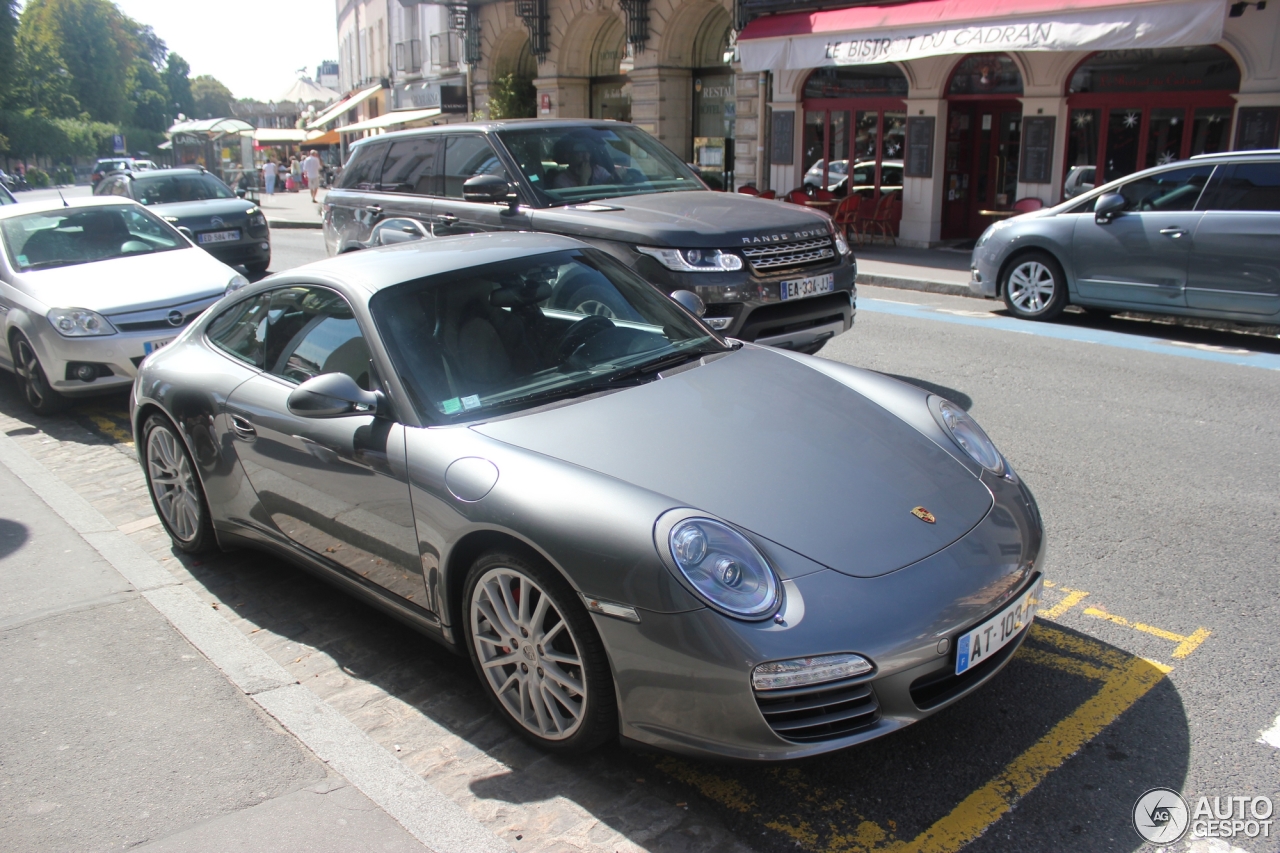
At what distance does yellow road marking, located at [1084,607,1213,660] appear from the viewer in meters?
3.60

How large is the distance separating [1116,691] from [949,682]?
0.86m

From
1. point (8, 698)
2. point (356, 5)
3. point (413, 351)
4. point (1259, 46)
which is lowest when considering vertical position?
point (8, 698)

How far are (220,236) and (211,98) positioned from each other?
508 feet

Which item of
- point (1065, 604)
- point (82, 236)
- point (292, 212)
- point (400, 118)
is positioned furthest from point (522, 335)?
point (400, 118)

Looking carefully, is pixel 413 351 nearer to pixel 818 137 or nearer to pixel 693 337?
pixel 693 337

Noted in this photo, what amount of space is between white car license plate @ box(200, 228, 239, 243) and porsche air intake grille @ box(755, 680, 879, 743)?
1302cm

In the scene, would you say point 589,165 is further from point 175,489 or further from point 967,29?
point 967,29

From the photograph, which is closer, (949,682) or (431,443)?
(949,682)

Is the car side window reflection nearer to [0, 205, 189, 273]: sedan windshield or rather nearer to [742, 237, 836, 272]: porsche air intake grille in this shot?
[742, 237, 836, 272]: porsche air intake grille

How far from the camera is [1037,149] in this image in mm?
15344

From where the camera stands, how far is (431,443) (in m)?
3.34

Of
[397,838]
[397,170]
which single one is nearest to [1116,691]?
[397,838]

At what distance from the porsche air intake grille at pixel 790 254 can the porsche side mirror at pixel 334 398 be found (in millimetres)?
3558

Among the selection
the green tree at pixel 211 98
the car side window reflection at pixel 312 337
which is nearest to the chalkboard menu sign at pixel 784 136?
the car side window reflection at pixel 312 337
